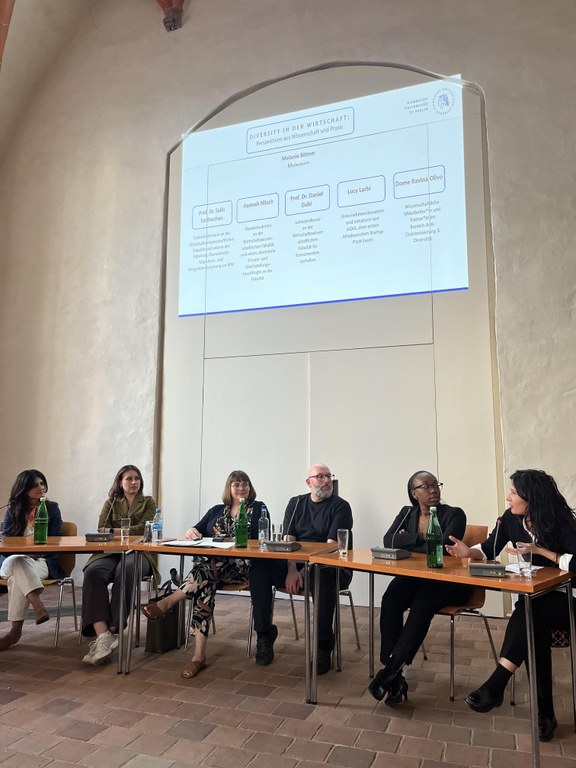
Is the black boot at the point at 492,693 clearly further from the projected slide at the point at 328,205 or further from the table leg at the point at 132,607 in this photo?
the projected slide at the point at 328,205

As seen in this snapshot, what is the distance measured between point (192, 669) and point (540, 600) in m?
1.73

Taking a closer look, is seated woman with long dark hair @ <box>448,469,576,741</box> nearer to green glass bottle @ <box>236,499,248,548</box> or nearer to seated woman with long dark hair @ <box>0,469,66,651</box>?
green glass bottle @ <box>236,499,248,548</box>

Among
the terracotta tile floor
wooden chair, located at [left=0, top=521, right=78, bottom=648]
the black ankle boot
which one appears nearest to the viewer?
the terracotta tile floor

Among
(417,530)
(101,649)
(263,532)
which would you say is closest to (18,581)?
(101,649)

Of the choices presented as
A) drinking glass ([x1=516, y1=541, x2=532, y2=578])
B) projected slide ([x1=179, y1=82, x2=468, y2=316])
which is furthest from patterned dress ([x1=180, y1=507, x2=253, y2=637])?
projected slide ([x1=179, y1=82, x2=468, y2=316])

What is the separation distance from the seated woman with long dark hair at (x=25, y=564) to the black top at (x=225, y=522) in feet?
3.02

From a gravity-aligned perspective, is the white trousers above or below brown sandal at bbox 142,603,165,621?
above

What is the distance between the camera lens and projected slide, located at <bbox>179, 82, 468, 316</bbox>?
5027 millimetres

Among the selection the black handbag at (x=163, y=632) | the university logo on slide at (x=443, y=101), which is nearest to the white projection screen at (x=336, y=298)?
the university logo on slide at (x=443, y=101)

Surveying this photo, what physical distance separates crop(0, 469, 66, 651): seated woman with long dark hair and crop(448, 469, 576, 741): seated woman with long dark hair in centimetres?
236

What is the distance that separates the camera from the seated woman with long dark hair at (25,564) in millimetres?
3500

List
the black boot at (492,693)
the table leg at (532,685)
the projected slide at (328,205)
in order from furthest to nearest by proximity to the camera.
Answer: the projected slide at (328,205), the black boot at (492,693), the table leg at (532,685)

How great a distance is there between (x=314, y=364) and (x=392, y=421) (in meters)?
0.83

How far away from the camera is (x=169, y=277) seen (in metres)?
5.89
